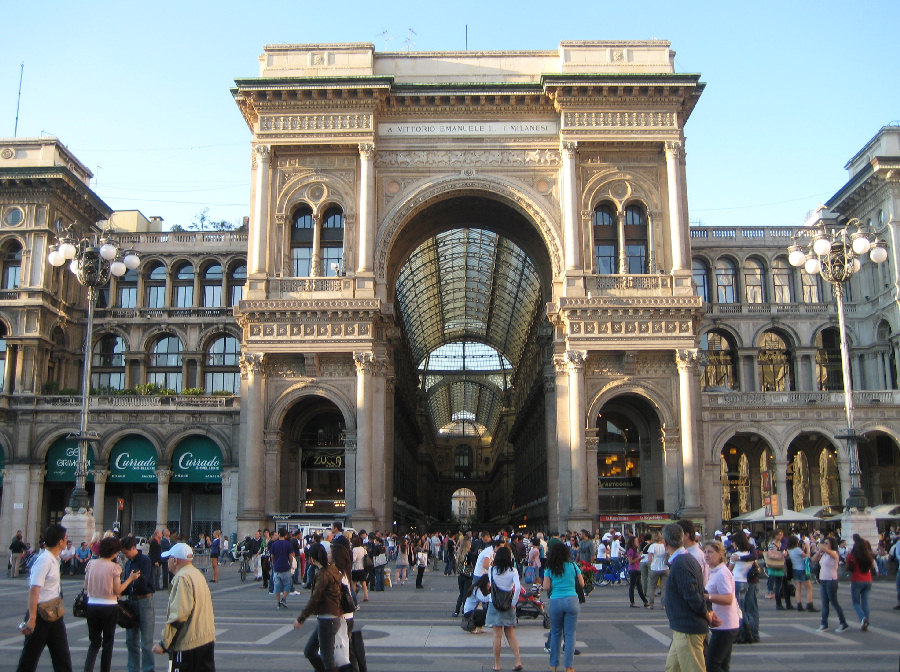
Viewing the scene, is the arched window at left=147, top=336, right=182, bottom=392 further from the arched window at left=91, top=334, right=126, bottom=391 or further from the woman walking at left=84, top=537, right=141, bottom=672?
the woman walking at left=84, top=537, right=141, bottom=672

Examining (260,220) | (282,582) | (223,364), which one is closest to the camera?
(282,582)

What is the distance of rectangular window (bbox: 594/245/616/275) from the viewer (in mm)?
46656

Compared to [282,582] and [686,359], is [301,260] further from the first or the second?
[282,582]

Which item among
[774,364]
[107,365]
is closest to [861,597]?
[774,364]

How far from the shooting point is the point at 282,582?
75.4ft

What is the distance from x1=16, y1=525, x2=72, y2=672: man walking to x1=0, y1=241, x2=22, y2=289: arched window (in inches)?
1922

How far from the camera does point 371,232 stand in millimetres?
44906

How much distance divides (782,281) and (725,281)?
3.50m

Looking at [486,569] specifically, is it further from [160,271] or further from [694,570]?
[160,271]

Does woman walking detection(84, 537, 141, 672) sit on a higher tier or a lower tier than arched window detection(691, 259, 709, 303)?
lower

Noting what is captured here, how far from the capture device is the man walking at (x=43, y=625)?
1070 cm

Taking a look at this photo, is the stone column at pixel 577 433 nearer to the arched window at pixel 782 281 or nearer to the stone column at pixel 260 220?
→ the stone column at pixel 260 220

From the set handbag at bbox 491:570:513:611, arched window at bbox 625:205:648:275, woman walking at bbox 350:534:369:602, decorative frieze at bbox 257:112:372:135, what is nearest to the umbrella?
arched window at bbox 625:205:648:275

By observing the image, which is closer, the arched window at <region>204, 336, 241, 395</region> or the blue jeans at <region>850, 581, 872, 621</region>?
the blue jeans at <region>850, 581, 872, 621</region>
